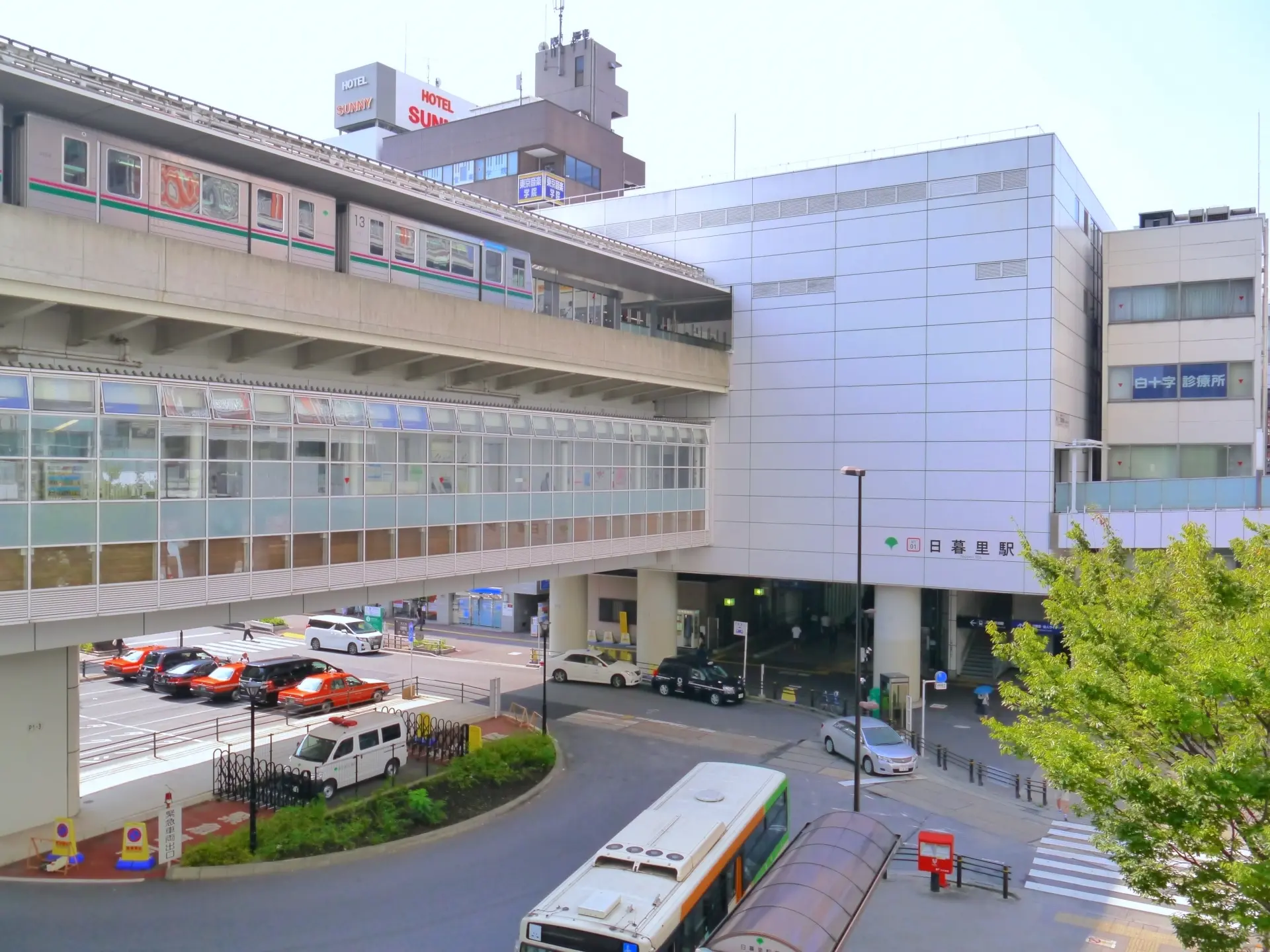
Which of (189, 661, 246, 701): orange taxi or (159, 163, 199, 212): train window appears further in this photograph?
(189, 661, 246, 701): orange taxi

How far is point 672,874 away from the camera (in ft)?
38.8

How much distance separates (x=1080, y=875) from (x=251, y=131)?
22.2 m

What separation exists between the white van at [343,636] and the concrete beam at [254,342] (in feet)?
78.0

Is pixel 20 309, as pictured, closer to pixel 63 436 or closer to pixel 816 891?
pixel 63 436

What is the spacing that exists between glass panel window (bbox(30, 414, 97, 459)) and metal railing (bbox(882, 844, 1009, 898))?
15.3m

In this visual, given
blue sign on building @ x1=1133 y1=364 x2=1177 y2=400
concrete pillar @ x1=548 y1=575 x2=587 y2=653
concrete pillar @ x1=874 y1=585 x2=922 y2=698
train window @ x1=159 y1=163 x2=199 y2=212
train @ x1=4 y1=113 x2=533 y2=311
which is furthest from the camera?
concrete pillar @ x1=548 y1=575 x2=587 y2=653

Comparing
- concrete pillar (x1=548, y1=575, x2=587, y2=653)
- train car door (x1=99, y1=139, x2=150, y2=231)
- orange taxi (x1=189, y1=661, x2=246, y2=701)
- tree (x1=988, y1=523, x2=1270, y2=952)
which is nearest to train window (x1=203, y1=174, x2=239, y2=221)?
train car door (x1=99, y1=139, x2=150, y2=231)

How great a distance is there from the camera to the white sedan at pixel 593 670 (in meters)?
34.6

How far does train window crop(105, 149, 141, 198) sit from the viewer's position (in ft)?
55.9

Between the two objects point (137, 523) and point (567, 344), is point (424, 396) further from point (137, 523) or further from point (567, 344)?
point (137, 523)

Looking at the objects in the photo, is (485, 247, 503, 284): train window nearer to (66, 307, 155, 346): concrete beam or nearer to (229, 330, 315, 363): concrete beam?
(229, 330, 315, 363): concrete beam

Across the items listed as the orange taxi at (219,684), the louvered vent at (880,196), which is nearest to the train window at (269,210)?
the orange taxi at (219,684)

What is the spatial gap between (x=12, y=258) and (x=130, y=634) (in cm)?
667

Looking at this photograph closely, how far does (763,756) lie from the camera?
25.5 metres
